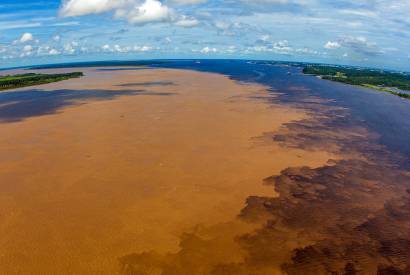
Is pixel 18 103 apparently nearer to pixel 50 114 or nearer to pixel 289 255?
pixel 50 114

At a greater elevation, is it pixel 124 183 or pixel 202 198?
pixel 124 183

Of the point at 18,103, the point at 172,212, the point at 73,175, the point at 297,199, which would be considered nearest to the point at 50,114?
the point at 18,103

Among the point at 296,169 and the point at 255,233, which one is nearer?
the point at 255,233

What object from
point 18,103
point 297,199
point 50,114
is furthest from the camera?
point 18,103

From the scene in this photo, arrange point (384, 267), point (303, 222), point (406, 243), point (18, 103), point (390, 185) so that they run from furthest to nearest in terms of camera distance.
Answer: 1. point (18, 103)
2. point (390, 185)
3. point (303, 222)
4. point (406, 243)
5. point (384, 267)

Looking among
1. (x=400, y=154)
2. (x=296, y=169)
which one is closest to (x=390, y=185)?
(x=296, y=169)

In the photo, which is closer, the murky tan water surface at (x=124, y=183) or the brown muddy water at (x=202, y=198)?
the brown muddy water at (x=202, y=198)

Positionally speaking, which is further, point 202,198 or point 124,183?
point 124,183

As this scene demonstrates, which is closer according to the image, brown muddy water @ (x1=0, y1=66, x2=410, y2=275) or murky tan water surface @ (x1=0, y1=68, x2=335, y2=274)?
brown muddy water @ (x1=0, y1=66, x2=410, y2=275)
